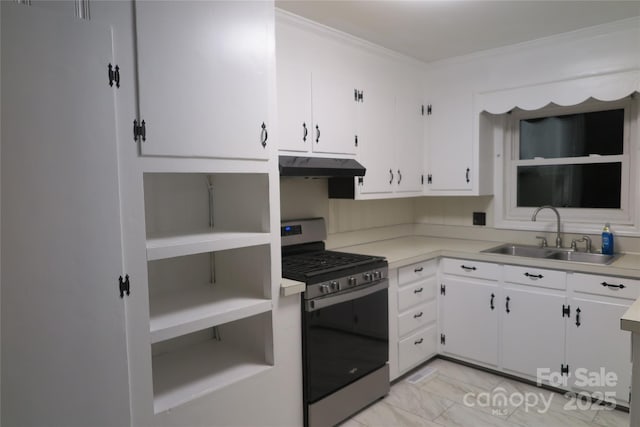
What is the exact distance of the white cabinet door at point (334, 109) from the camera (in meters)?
2.67

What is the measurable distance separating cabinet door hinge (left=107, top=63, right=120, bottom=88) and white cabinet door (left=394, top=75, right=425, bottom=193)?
222 cm

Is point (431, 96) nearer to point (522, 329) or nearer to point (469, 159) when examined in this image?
point (469, 159)

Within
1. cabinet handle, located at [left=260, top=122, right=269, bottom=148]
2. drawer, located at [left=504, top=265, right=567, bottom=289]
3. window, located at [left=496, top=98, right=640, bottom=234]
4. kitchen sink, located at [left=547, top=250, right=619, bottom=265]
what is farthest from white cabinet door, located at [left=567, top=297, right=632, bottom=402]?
cabinet handle, located at [left=260, top=122, right=269, bottom=148]

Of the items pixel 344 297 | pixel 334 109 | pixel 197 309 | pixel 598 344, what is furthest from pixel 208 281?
pixel 598 344

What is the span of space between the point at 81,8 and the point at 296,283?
1.47 m

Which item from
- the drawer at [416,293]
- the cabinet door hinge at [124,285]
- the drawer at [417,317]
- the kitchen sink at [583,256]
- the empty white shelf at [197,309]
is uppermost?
the cabinet door hinge at [124,285]

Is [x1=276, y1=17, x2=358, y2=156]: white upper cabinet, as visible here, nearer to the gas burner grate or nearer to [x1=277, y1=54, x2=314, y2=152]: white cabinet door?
[x1=277, y1=54, x2=314, y2=152]: white cabinet door

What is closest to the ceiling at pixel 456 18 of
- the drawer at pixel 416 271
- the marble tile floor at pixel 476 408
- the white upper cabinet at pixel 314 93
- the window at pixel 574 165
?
the white upper cabinet at pixel 314 93

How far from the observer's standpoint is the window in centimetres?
A: 304

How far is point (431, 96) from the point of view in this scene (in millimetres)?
3611

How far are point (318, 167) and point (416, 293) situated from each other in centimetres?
124

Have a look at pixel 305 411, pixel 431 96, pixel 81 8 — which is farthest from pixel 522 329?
pixel 81 8

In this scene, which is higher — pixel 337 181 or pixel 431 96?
pixel 431 96

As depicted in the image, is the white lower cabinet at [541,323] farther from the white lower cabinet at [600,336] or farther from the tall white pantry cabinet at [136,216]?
the tall white pantry cabinet at [136,216]
